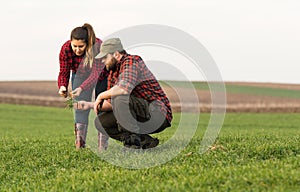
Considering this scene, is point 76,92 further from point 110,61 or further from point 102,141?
point 110,61

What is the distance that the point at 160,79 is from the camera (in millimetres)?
8828

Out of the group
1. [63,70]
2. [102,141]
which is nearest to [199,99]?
[63,70]

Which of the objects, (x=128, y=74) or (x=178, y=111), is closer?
(x=128, y=74)

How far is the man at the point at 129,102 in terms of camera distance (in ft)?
28.1

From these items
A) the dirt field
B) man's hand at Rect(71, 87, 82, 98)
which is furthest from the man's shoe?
the dirt field

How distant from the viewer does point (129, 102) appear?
347 inches

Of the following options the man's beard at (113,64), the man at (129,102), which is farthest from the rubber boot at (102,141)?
the man's beard at (113,64)

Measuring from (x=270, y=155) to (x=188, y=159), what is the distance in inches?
53.1

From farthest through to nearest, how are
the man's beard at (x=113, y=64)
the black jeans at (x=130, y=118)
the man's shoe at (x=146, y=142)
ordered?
1. the man's shoe at (x=146, y=142)
2. the black jeans at (x=130, y=118)
3. the man's beard at (x=113, y=64)

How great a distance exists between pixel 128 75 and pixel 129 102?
599mm

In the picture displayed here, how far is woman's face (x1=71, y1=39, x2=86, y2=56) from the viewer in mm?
9602

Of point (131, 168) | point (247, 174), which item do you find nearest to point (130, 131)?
point (131, 168)

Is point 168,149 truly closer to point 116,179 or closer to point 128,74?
point 128,74

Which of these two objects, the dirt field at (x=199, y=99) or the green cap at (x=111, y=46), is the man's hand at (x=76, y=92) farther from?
the dirt field at (x=199, y=99)
